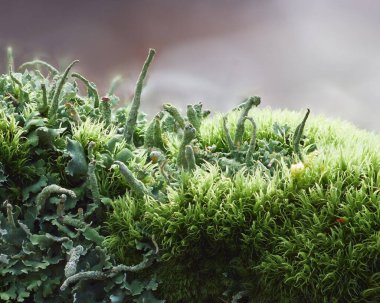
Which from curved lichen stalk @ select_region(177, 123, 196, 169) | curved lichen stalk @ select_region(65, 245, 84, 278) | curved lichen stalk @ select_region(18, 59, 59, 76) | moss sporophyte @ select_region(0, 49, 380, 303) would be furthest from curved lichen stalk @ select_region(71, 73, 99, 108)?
curved lichen stalk @ select_region(65, 245, 84, 278)

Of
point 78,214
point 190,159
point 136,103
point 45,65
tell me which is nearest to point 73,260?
point 78,214

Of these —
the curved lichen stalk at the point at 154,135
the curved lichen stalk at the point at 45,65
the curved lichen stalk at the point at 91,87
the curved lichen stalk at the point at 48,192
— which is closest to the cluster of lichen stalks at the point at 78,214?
the curved lichen stalk at the point at 48,192

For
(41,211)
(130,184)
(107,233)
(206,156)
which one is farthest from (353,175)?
(41,211)

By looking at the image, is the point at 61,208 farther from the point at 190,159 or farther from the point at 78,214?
the point at 190,159

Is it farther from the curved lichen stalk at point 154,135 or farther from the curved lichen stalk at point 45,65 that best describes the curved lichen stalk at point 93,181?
the curved lichen stalk at point 45,65

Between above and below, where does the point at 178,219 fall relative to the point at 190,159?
below

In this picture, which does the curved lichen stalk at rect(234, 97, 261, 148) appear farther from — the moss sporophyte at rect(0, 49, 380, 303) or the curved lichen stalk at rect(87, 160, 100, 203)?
the curved lichen stalk at rect(87, 160, 100, 203)

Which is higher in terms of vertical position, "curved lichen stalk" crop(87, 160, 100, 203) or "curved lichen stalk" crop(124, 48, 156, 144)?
"curved lichen stalk" crop(124, 48, 156, 144)
